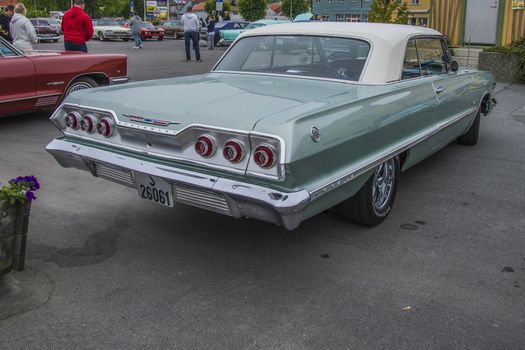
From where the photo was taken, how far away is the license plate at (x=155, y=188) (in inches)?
131

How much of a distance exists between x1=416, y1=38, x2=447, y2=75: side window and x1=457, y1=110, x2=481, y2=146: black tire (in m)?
1.46

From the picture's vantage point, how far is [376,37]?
4250 mm

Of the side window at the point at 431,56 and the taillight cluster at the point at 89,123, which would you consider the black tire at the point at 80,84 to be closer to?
the taillight cluster at the point at 89,123

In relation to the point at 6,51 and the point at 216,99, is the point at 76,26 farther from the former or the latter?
the point at 216,99

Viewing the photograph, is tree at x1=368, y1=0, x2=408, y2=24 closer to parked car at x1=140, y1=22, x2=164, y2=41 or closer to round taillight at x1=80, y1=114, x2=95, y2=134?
round taillight at x1=80, y1=114, x2=95, y2=134

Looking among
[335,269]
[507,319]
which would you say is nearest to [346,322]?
[335,269]

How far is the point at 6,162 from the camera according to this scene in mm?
5777

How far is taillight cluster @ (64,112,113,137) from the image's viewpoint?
3.65 meters

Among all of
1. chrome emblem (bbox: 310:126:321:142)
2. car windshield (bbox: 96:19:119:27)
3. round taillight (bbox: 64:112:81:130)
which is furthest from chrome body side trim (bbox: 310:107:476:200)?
car windshield (bbox: 96:19:119:27)

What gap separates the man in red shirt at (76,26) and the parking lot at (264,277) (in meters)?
5.43

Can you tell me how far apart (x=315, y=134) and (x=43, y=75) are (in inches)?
225

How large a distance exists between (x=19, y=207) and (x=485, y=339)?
2.59m

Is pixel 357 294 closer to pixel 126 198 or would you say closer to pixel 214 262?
pixel 214 262

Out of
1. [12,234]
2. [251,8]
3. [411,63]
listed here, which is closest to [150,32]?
[251,8]
